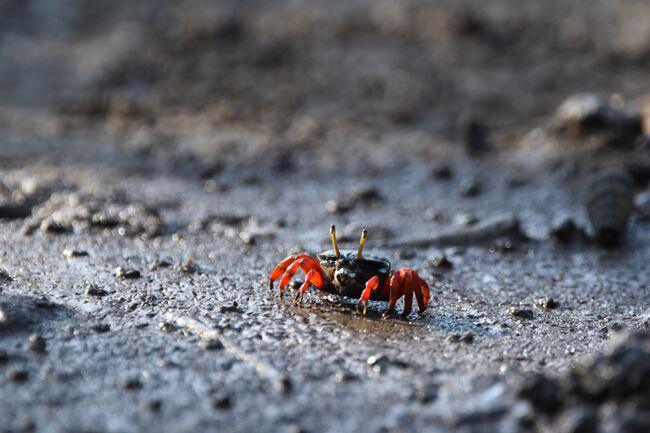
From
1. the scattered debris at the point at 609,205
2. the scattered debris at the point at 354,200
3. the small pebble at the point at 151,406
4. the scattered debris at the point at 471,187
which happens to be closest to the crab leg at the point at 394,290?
the small pebble at the point at 151,406

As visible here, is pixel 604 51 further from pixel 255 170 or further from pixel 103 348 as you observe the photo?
pixel 103 348

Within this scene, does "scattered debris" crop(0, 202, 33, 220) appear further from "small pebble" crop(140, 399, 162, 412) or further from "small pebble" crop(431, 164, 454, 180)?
"small pebble" crop(140, 399, 162, 412)

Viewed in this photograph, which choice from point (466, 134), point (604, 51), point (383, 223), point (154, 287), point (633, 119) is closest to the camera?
point (154, 287)

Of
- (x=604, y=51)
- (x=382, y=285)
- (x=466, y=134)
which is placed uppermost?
(x=604, y=51)

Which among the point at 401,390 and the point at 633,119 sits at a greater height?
the point at 633,119

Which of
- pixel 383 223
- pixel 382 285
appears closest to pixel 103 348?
pixel 382 285

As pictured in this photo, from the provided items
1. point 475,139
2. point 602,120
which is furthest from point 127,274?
point 602,120

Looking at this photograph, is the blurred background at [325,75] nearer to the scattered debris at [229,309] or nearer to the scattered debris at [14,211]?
the scattered debris at [14,211]
